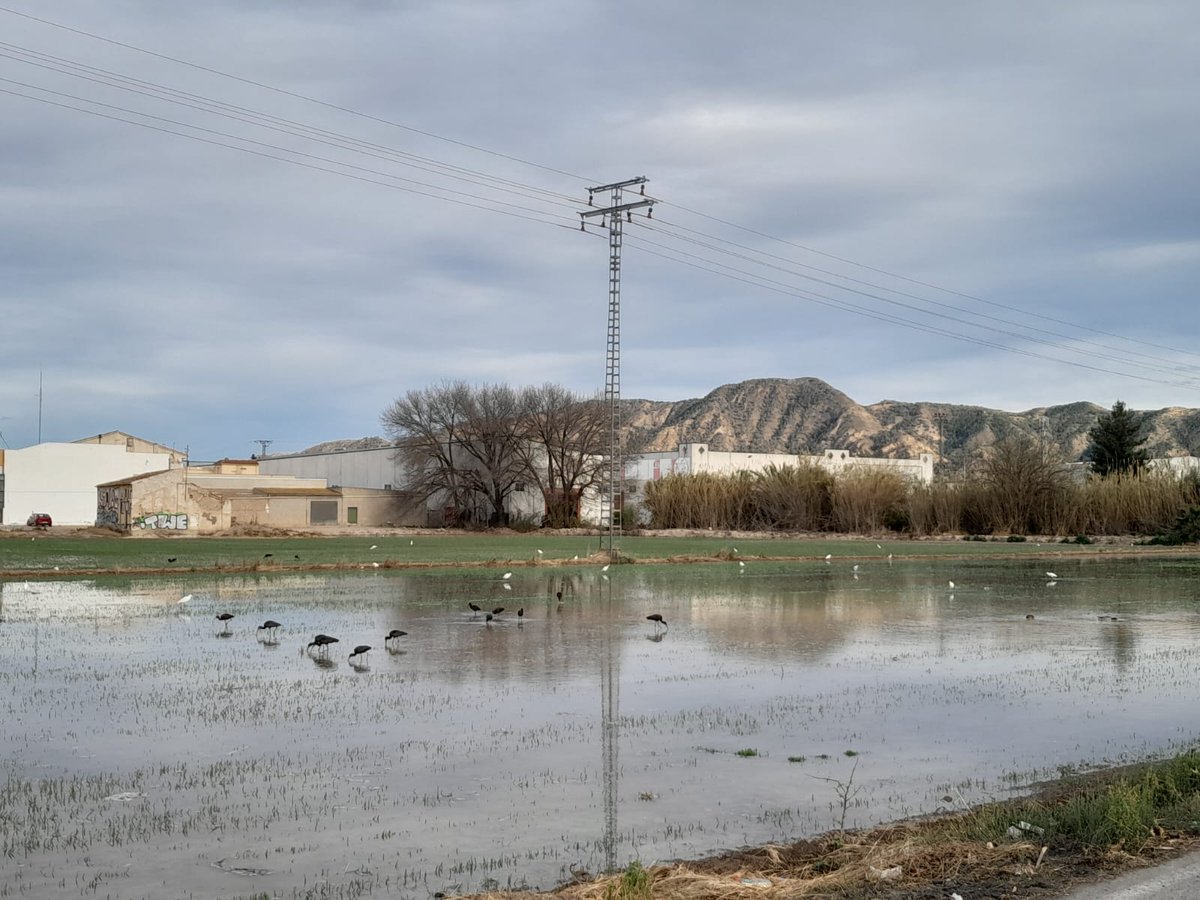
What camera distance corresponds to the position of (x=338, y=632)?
19.8m

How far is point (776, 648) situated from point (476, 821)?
1087 centimetres

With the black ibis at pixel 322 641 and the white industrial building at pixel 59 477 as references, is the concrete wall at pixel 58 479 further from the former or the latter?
the black ibis at pixel 322 641

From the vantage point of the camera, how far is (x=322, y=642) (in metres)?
16.7

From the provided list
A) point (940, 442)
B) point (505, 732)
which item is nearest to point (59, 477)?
point (505, 732)

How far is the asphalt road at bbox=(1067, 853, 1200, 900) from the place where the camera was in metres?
5.98

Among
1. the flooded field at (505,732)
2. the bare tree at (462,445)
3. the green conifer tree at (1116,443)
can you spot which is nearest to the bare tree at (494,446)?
the bare tree at (462,445)

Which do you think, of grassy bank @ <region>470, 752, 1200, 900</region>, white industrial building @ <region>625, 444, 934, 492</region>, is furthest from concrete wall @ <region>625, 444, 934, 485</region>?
grassy bank @ <region>470, 752, 1200, 900</region>

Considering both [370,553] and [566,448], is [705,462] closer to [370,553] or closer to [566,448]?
[566,448]

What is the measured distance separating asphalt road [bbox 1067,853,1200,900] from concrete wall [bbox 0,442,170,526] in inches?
3625

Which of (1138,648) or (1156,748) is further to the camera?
(1138,648)

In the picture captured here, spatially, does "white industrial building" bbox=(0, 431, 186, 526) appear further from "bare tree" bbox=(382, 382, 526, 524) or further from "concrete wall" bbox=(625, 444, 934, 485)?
"concrete wall" bbox=(625, 444, 934, 485)

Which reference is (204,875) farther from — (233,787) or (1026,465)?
(1026,465)

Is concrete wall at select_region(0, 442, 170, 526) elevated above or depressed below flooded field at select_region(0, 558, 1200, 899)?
above

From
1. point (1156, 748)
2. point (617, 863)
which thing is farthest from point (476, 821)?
point (1156, 748)
